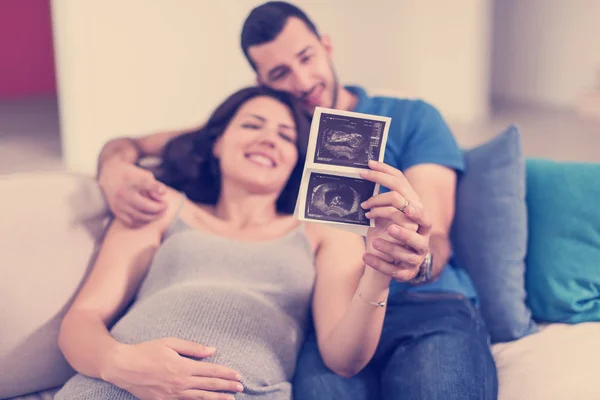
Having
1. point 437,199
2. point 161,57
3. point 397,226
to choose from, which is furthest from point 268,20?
point 161,57

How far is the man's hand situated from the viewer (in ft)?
4.81

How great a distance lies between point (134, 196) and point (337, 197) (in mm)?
542

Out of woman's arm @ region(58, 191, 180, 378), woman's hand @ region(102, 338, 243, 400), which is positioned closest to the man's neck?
woman's arm @ region(58, 191, 180, 378)

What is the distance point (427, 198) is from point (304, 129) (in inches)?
13.2

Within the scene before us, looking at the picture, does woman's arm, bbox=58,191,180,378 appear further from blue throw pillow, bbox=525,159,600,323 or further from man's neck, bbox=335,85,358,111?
blue throw pillow, bbox=525,159,600,323

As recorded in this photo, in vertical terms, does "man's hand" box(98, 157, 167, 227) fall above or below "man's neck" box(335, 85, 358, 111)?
below

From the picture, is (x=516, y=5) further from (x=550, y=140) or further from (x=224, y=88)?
(x=224, y=88)

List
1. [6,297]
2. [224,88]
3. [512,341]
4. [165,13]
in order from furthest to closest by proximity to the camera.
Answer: [224,88] < [165,13] < [512,341] < [6,297]

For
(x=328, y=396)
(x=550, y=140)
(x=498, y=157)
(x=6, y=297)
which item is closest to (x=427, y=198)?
(x=498, y=157)

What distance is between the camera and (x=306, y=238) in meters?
1.48

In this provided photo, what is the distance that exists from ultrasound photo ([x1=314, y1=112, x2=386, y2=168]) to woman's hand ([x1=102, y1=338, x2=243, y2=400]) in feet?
1.44

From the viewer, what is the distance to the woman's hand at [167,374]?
3.86ft

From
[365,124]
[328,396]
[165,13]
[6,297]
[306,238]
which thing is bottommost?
[328,396]

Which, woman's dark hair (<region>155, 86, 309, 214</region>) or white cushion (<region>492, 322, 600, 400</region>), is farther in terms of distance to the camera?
woman's dark hair (<region>155, 86, 309, 214</region>)
